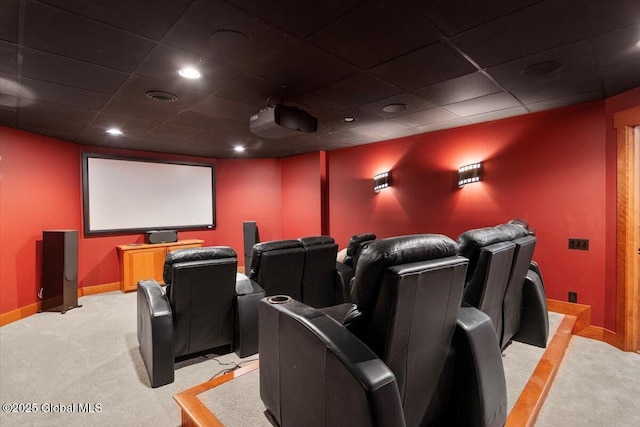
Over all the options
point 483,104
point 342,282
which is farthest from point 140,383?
point 483,104

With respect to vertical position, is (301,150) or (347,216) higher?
(301,150)

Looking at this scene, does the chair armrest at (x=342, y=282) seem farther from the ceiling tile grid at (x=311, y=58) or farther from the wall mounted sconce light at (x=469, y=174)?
the wall mounted sconce light at (x=469, y=174)

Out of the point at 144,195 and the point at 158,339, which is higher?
the point at 144,195

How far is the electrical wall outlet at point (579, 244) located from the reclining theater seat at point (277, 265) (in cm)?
305

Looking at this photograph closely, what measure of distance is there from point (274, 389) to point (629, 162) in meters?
3.82

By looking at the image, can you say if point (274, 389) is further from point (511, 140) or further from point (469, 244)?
point (511, 140)

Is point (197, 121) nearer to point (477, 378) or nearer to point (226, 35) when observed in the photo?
point (226, 35)

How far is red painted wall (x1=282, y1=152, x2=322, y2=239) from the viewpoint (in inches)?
257

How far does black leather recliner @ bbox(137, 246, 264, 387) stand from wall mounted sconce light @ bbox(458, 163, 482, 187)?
128 inches

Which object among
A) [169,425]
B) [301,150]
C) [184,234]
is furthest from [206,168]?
[169,425]

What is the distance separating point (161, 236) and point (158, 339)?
4017 millimetres

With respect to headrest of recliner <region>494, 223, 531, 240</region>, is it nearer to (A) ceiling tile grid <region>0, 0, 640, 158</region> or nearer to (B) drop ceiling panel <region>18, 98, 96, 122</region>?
(A) ceiling tile grid <region>0, 0, 640, 158</region>

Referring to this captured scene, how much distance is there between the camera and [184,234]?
6.65 meters

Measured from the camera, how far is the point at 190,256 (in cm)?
249
